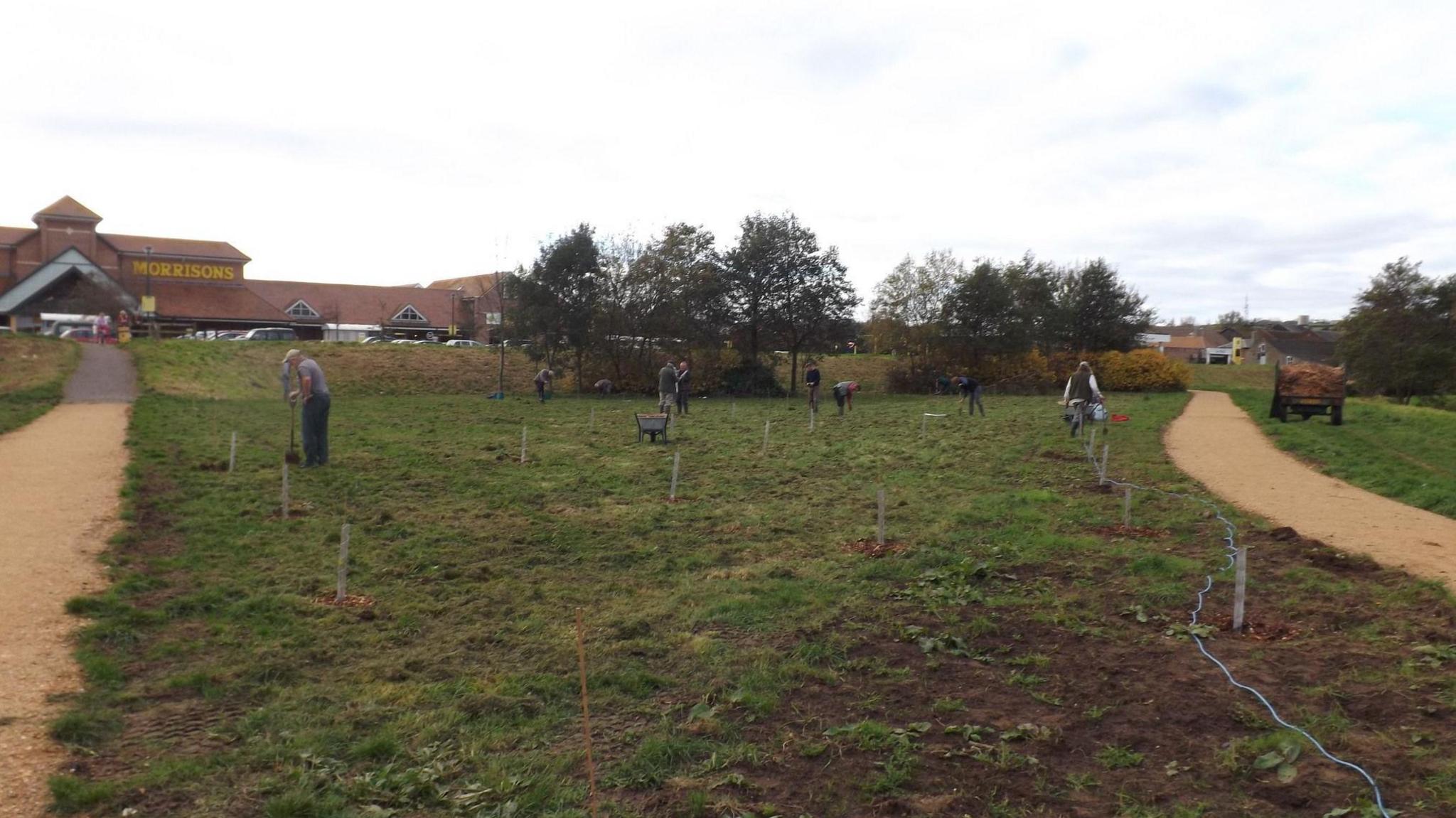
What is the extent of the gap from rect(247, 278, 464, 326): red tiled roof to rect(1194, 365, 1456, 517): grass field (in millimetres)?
64896

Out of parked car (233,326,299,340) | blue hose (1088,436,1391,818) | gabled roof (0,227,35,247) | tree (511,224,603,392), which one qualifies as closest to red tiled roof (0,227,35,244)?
gabled roof (0,227,35,247)

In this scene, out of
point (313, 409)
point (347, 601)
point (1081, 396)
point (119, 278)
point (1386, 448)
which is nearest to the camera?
point (347, 601)

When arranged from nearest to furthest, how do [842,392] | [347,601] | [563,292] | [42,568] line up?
1. [347,601]
2. [42,568]
3. [842,392]
4. [563,292]

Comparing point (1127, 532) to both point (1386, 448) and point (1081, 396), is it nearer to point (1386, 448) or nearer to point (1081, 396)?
point (1081, 396)

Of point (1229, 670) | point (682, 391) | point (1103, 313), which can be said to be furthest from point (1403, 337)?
point (1229, 670)

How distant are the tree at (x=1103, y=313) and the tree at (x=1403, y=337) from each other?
9.82 metres

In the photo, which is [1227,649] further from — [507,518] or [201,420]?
[201,420]

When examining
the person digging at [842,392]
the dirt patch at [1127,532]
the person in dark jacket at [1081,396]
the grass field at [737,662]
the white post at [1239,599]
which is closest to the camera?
the grass field at [737,662]

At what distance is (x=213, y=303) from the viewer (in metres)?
62.0

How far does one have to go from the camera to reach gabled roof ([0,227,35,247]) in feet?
204

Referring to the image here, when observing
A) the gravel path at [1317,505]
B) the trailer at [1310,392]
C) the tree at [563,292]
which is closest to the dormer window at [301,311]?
the tree at [563,292]

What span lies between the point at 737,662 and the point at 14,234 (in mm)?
76942

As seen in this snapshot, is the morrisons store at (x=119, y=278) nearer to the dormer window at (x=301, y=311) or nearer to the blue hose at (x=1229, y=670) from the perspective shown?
the dormer window at (x=301, y=311)

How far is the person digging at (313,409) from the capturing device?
1527 centimetres
